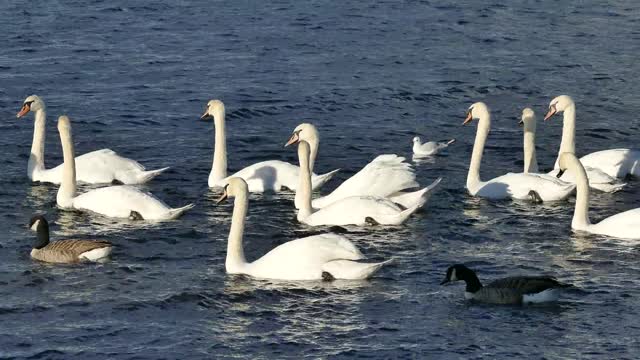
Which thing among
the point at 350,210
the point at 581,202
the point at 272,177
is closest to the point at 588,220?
the point at 581,202

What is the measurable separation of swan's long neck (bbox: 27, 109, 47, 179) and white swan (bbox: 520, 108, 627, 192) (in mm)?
7633

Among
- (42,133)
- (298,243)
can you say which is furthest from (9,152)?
(298,243)

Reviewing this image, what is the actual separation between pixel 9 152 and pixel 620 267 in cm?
1111

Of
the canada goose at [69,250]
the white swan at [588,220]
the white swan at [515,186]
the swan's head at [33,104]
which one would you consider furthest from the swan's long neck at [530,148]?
the swan's head at [33,104]

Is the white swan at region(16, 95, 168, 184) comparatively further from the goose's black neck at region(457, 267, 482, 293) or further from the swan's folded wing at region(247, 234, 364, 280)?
the goose's black neck at region(457, 267, 482, 293)

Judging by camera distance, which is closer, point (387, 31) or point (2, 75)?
point (2, 75)

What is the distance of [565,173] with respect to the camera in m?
23.1

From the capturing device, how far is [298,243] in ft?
60.7

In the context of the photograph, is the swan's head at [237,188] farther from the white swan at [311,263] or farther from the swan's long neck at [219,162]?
the swan's long neck at [219,162]

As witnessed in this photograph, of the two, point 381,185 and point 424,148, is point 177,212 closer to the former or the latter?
point 381,185

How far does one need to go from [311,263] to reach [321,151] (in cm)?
737

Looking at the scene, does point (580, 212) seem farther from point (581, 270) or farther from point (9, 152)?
point (9, 152)

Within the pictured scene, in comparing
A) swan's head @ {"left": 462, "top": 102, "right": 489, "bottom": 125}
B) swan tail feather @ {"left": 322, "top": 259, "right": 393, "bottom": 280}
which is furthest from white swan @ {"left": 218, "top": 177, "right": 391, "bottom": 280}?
swan's head @ {"left": 462, "top": 102, "right": 489, "bottom": 125}

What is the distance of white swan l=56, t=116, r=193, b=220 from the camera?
2098cm
